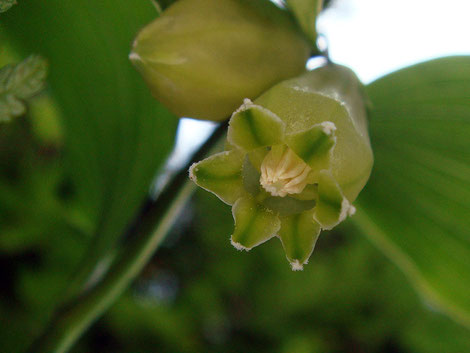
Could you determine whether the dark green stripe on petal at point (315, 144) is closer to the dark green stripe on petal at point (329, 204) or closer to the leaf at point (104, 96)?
the dark green stripe on petal at point (329, 204)

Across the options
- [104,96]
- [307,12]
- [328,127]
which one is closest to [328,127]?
[328,127]

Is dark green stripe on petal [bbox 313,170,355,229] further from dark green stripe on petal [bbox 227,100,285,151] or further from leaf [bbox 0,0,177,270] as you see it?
leaf [bbox 0,0,177,270]

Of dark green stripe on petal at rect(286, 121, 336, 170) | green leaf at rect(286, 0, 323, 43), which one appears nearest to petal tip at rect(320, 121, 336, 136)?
dark green stripe on petal at rect(286, 121, 336, 170)

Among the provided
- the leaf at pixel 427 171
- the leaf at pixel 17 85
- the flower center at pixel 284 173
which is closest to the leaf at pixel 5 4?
the leaf at pixel 17 85

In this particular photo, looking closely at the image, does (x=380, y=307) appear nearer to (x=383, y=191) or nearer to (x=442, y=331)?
(x=442, y=331)

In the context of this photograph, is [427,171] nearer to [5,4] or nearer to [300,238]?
[300,238]

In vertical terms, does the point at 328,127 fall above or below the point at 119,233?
above

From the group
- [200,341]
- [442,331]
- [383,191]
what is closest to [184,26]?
[383,191]
